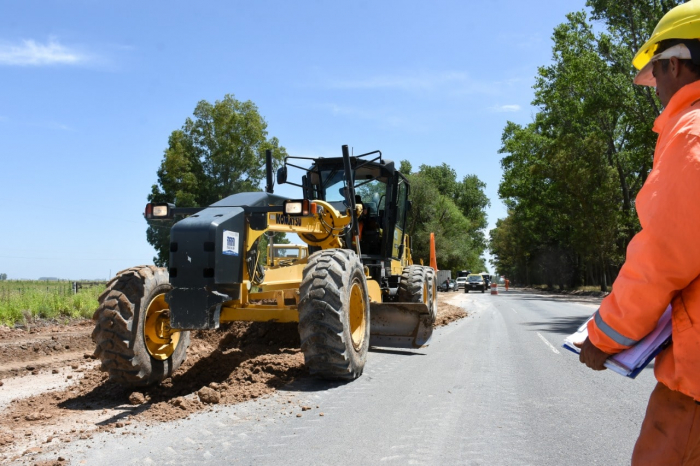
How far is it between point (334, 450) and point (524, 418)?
6.62ft

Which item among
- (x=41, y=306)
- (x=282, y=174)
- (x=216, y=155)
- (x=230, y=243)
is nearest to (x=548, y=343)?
(x=282, y=174)

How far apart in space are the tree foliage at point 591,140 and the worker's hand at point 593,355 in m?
29.8

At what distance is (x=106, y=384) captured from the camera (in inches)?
264

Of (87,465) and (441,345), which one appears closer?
(87,465)

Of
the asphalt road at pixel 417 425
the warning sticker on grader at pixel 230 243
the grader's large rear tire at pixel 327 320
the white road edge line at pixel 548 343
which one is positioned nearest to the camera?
the asphalt road at pixel 417 425

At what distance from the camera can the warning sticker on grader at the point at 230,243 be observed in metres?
5.97

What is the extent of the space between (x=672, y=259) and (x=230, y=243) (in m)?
4.83

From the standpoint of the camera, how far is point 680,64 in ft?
7.05

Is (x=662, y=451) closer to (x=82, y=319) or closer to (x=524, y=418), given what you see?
(x=524, y=418)

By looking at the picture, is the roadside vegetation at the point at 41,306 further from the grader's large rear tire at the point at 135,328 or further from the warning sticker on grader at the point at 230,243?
the warning sticker on grader at the point at 230,243

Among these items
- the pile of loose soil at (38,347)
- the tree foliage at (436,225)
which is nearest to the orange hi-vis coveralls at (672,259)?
the pile of loose soil at (38,347)

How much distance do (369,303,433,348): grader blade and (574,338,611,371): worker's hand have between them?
6056 millimetres

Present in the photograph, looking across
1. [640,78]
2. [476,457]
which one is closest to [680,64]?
[640,78]

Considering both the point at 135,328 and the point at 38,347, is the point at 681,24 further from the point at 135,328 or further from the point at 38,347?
the point at 38,347
